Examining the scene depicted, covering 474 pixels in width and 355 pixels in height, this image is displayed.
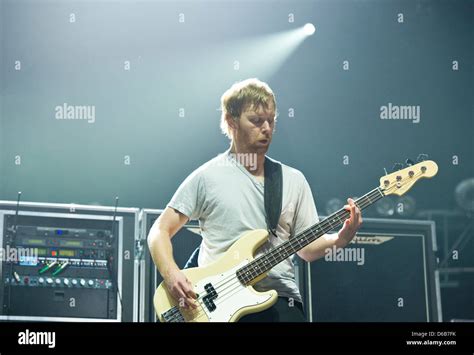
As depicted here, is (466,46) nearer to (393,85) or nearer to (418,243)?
(393,85)

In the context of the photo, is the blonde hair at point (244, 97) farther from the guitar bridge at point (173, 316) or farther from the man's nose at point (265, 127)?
the guitar bridge at point (173, 316)

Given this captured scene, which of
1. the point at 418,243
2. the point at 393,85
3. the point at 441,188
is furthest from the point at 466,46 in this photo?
the point at 418,243

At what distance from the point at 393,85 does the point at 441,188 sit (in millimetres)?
590

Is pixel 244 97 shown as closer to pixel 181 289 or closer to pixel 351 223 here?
pixel 351 223

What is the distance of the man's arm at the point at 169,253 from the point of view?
3408 mm

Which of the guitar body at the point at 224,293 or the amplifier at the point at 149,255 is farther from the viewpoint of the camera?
the amplifier at the point at 149,255

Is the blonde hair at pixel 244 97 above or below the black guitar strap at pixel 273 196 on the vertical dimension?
above

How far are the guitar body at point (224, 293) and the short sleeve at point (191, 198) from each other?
0.28 m

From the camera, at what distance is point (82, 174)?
13.0ft

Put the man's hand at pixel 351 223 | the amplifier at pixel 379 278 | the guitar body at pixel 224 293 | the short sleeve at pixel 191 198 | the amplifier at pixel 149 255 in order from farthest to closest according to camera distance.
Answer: the amplifier at pixel 379 278 → the amplifier at pixel 149 255 → the short sleeve at pixel 191 198 → the man's hand at pixel 351 223 → the guitar body at pixel 224 293

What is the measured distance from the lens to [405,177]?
3762 millimetres

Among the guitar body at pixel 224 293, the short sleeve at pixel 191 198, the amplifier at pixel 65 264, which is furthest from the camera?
the amplifier at pixel 65 264

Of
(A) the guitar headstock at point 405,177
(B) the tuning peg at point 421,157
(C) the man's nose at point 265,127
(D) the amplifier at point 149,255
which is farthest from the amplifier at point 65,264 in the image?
(B) the tuning peg at point 421,157

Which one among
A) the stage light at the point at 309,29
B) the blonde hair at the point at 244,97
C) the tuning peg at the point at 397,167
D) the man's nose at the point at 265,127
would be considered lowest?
the tuning peg at the point at 397,167
